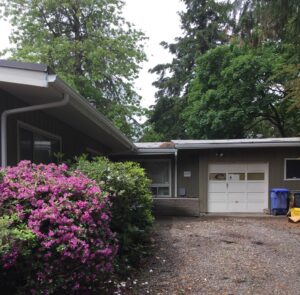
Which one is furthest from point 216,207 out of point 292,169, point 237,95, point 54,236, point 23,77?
point 54,236

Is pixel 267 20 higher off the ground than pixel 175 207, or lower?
higher

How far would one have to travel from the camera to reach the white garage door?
16094 mm

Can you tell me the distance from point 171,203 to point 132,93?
14245 millimetres

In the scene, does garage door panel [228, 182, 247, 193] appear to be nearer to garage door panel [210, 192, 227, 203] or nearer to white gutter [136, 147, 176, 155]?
garage door panel [210, 192, 227, 203]

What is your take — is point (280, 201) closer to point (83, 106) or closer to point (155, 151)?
point (155, 151)

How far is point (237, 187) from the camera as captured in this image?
53.3ft

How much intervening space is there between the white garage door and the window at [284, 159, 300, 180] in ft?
2.60

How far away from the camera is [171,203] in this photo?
13328 millimetres

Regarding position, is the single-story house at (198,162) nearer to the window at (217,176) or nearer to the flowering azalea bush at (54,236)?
the window at (217,176)

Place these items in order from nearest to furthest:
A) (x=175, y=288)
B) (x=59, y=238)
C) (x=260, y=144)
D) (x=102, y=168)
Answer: (x=59, y=238) < (x=175, y=288) < (x=102, y=168) < (x=260, y=144)

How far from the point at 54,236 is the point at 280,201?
12754 mm

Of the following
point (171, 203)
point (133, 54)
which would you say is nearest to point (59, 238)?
point (171, 203)

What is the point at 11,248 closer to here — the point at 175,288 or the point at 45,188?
the point at 45,188

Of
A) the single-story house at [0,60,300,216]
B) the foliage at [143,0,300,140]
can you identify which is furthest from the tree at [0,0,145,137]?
the single-story house at [0,60,300,216]
